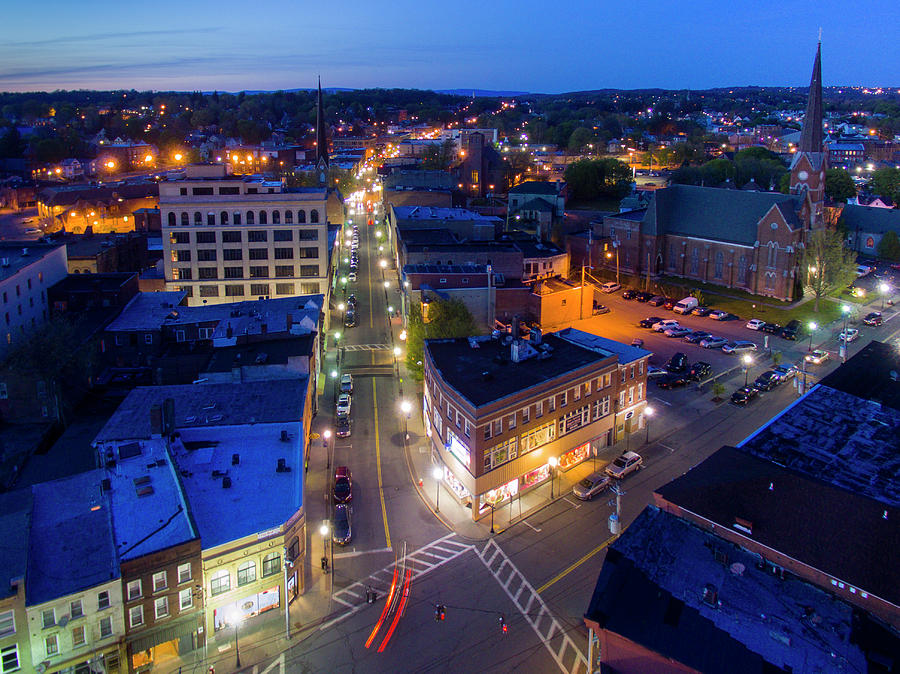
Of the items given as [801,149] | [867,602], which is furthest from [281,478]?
[801,149]

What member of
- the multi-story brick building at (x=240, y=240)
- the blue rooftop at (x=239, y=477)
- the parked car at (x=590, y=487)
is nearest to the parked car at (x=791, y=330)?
the parked car at (x=590, y=487)

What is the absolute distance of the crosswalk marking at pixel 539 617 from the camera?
23.9 meters

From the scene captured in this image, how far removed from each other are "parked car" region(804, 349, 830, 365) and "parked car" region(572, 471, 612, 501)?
27132 mm

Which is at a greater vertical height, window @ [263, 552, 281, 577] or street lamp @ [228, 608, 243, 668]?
window @ [263, 552, 281, 577]

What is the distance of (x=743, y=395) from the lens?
4619cm

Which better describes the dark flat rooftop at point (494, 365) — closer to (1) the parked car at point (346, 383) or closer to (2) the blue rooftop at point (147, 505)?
(1) the parked car at point (346, 383)

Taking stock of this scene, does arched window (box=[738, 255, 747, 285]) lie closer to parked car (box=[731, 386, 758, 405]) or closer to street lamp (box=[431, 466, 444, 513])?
parked car (box=[731, 386, 758, 405])

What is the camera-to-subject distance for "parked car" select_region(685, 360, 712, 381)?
50.1 metres

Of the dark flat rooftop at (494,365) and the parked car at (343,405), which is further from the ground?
the dark flat rooftop at (494,365)

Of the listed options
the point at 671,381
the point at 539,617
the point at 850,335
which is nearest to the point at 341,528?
the point at 539,617

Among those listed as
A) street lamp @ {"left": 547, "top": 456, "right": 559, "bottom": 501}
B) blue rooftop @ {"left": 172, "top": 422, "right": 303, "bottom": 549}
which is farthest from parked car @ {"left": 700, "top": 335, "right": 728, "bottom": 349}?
blue rooftop @ {"left": 172, "top": 422, "right": 303, "bottom": 549}

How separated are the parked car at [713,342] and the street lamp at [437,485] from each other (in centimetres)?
3199

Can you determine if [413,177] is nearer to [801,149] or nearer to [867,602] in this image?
[801,149]

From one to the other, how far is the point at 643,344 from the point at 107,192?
88.6m
